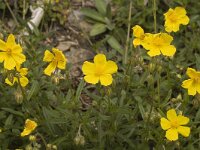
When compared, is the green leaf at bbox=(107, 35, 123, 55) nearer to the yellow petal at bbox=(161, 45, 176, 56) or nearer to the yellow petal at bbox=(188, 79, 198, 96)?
the yellow petal at bbox=(161, 45, 176, 56)

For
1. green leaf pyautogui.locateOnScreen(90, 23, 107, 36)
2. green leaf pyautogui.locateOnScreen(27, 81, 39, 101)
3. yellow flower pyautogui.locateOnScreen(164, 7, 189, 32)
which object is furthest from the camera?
green leaf pyautogui.locateOnScreen(90, 23, 107, 36)

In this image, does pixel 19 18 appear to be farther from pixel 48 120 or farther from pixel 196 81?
pixel 196 81

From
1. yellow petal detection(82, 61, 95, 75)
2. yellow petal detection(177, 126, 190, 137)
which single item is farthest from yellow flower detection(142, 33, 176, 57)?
yellow petal detection(177, 126, 190, 137)

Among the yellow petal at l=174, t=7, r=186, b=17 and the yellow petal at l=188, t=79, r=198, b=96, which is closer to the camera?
the yellow petal at l=188, t=79, r=198, b=96

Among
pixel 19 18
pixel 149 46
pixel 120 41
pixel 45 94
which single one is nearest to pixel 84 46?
pixel 120 41

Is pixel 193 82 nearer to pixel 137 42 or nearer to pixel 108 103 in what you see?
pixel 137 42

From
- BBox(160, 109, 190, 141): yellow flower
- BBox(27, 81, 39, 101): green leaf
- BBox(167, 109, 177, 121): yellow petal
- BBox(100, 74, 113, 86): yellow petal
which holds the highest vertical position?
BBox(100, 74, 113, 86): yellow petal

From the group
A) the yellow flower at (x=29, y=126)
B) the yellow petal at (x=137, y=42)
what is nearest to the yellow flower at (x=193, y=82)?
the yellow petal at (x=137, y=42)

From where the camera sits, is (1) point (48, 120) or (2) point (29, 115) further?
(2) point (29, 115)

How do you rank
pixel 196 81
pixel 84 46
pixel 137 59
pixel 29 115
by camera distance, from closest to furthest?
1. pixel 196 81
2. pixel 137 59
3. pixel 29 115
4. pixel 84 46
